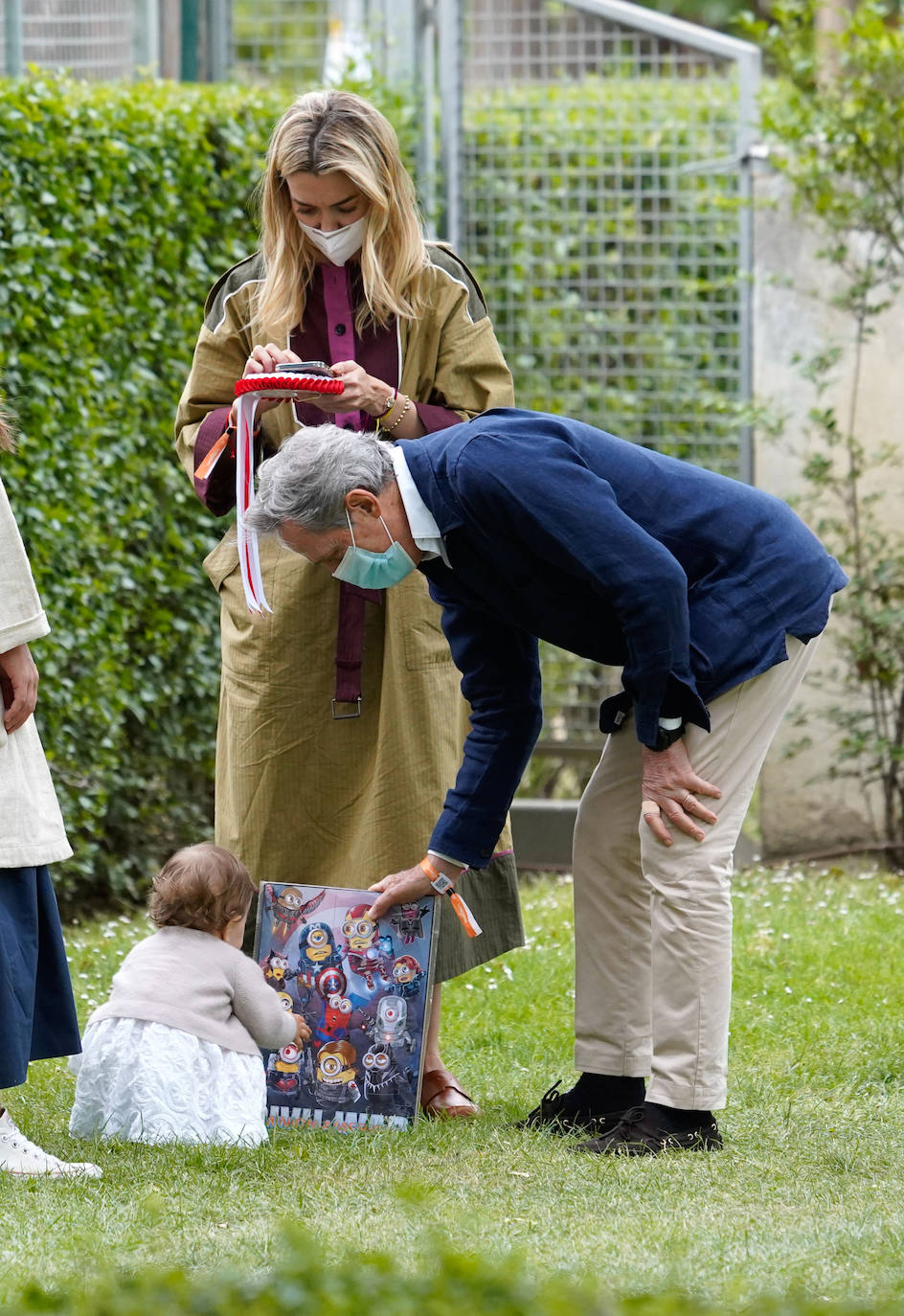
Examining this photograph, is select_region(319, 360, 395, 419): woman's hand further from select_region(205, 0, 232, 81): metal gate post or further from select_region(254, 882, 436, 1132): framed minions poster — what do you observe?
select_region(205, 0, 232, 81): metal gate post

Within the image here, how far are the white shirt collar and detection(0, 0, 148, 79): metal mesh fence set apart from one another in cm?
438

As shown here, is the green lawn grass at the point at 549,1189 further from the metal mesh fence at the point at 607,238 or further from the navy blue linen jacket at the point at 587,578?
the metal mesh fence at the point at 607,238

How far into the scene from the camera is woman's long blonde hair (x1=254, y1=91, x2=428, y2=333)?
3.59m

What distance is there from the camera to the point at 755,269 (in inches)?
288

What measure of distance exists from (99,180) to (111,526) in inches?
45.1

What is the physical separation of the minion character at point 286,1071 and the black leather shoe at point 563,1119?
1.50 feet

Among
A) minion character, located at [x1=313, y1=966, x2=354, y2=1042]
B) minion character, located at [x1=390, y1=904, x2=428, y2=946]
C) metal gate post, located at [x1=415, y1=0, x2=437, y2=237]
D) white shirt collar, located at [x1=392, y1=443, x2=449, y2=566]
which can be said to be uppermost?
metal gate post, located at [x1=415, y1=0, x2=437, y2=237]

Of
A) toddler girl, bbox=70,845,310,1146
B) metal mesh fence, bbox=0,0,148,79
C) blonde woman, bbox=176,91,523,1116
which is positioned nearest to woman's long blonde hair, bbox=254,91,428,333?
blonde woman, bbox=176,91,523,1116

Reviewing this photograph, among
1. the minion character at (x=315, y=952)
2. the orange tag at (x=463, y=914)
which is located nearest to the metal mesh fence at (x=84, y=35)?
the minion character at (x=315, y=952)

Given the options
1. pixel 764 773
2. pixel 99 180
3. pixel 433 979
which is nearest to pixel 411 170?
pixel 99 180

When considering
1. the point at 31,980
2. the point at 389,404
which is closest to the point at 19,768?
the point at 31,980

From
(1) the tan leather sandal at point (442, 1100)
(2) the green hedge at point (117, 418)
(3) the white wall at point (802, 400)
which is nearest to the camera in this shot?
(1) the tan leather sandal at point (442, 1100)

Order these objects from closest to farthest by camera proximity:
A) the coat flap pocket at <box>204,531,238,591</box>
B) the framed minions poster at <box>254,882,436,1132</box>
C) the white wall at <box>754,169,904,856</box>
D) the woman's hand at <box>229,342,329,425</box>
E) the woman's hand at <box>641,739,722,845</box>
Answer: the woman's hand at <box>641,739,722,845</box>, the woman's hand at <box>229,342,329,425</box>, the framed minions poster at <box>254,882,436,1132</box>, the coat flap pocket at <box>204,531,238,591</box>, the white wall at <box>754,169,904,856</box>

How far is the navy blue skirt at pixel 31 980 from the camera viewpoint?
128 inches
